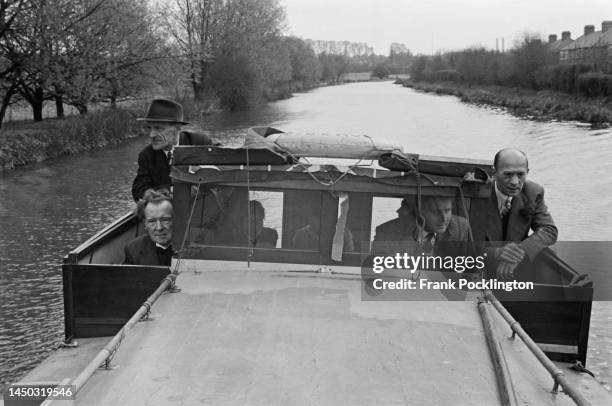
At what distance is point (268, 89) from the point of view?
58.9 meters

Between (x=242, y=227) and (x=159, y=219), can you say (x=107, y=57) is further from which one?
(x=242, y=227)

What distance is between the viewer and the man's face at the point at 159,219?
18.3 ft

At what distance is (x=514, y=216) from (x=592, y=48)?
55830mm

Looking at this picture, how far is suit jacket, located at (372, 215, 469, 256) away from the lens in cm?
518

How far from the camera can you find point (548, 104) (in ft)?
145

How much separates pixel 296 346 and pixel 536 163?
68.5 ft

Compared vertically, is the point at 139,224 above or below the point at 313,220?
below

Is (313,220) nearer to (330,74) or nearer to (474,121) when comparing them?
(474,121)

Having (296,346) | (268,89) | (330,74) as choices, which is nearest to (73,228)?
(296,346)

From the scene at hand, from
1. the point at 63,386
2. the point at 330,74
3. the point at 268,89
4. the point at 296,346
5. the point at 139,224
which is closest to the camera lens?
the point at 63,386

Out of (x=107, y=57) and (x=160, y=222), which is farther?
(x=107, y=57)

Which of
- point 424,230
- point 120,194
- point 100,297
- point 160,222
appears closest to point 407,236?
point 424,230

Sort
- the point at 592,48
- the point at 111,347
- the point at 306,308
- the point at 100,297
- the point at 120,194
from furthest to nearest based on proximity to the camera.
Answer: the point at 592,48 → the point at 120,194 → the point at 100,297 → the point at 306,308 → the point at 111,347

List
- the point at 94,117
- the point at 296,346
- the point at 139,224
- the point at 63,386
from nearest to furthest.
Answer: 1. the point at 63,386
2. the point at 296,346
3. the point at 139,224
4. the point at 94,117
